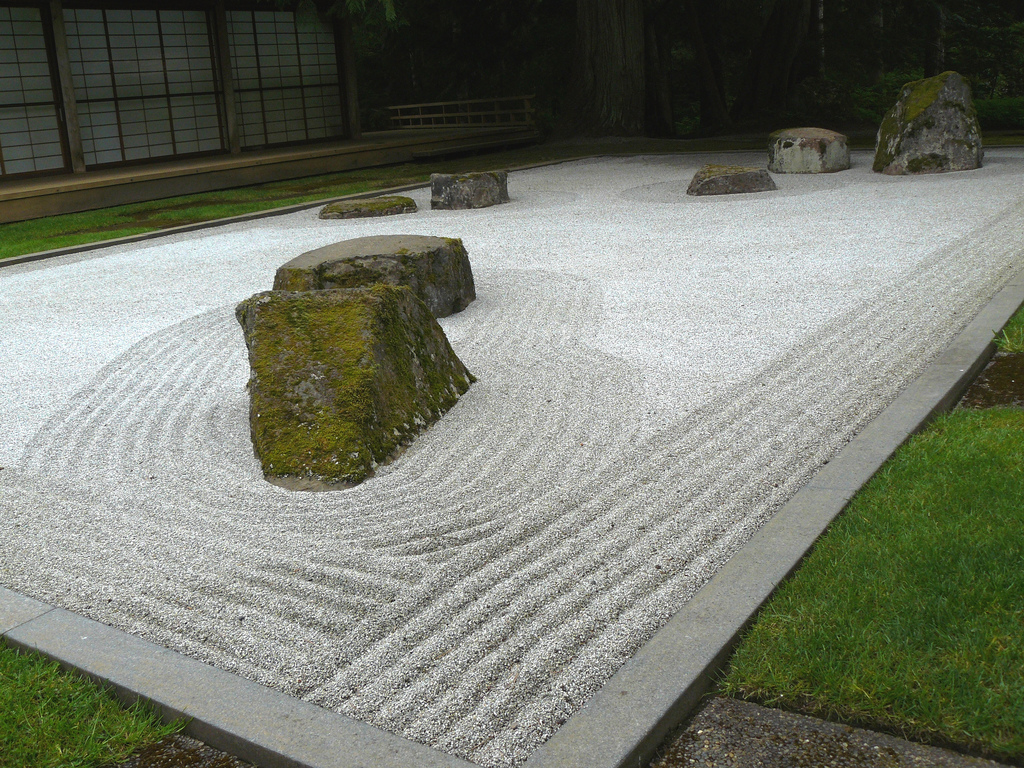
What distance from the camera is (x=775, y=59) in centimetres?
1952

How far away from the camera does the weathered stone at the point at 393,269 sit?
5.64 m

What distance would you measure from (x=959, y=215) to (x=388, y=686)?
293 inches

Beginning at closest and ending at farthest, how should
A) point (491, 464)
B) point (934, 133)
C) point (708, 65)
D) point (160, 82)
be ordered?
point (491, 464)
point (934, 133)
point (160, 82)
point (708, 65)

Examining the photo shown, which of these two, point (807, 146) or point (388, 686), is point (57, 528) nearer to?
point (388, 686)

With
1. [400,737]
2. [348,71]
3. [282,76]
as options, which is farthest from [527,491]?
[348,71]

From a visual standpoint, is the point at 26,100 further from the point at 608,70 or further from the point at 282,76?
the point at 608,70

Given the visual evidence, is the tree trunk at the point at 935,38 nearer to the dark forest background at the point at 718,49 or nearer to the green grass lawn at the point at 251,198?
the dark forest background at the point at 718,49

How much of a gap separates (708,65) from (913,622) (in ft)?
63.5

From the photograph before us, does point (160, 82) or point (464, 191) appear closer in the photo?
point (464, 191)

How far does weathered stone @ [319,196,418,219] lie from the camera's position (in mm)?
10141

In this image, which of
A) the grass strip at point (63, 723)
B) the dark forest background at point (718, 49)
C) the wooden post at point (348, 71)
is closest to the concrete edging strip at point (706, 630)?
the grass strip at point (63, 723)

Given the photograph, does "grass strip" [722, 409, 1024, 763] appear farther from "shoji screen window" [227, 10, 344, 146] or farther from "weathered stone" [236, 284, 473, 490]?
"shoji screen window" [227, 10, 344, 146]

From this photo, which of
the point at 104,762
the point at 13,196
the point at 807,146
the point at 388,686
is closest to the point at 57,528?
the point at 104,762

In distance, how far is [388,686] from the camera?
2207 mm
